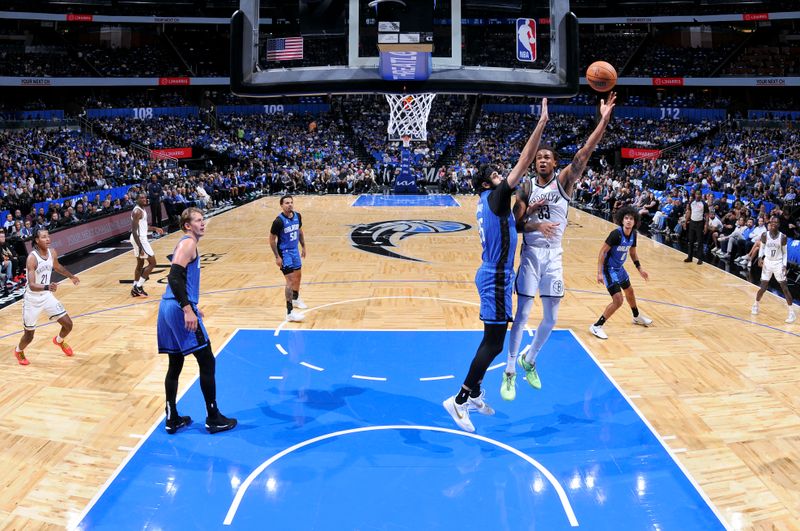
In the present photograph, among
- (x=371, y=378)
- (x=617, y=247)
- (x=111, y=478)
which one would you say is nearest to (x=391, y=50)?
(x=617, y=247)

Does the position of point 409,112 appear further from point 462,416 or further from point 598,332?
point 462,416

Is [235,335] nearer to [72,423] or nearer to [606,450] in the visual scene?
[72,423]

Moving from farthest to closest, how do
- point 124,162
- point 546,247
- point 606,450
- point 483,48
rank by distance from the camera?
1. point 124,162
2. point 483,48
3. point 546,247
4. point 606,450

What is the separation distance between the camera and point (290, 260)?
8766 millimetres

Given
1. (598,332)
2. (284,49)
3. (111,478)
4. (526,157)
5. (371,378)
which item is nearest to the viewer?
(526,157)

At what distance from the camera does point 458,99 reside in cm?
3859

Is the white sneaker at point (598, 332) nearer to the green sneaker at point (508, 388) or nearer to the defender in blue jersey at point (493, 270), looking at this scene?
the green sneaker at point (508, 388)

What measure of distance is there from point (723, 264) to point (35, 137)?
27275 millimetres

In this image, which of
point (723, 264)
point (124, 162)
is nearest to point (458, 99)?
point (124, 162)

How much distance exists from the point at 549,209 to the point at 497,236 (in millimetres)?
687

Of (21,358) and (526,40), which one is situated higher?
(526,40)

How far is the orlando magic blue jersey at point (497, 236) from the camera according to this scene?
495 cm

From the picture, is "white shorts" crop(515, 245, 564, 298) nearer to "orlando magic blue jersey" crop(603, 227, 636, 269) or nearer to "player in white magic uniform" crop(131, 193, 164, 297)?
"orlando magic blue jersey" crop(603, 227, 636, 269)

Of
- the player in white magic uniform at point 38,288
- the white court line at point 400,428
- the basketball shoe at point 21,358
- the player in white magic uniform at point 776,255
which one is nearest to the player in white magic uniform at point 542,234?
the white court line at point 400,428
